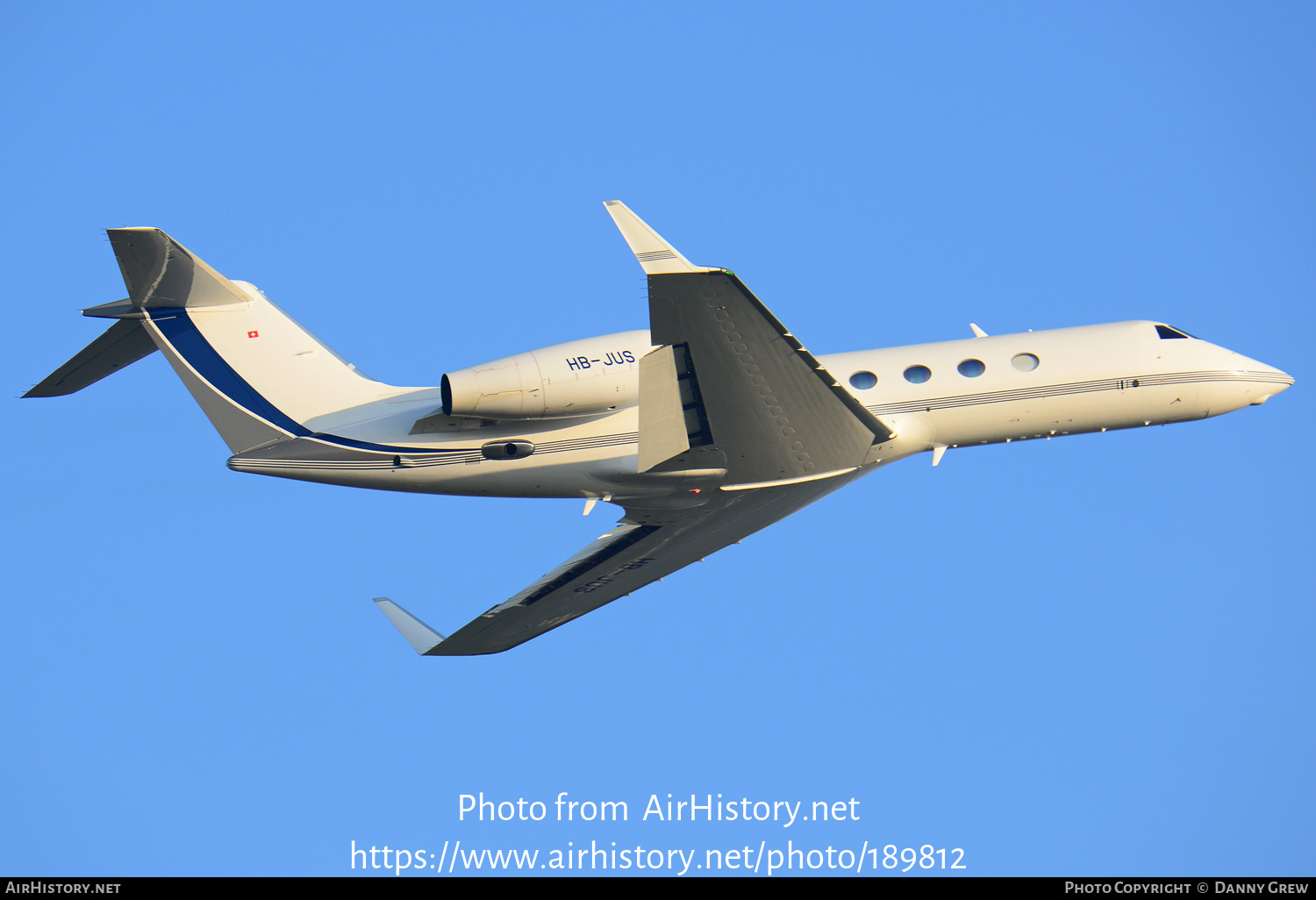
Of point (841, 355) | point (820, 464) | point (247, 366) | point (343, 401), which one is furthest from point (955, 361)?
point (247, 366)

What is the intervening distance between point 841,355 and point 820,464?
8.15ft

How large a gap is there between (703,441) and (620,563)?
16.4ft

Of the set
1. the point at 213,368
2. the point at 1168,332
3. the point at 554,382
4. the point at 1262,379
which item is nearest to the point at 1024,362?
the point at 1168,332

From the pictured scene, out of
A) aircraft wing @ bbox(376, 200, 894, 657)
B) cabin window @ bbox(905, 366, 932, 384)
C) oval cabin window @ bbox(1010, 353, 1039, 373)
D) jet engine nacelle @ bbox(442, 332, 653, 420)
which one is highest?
oval cabin window @ bbox(1010, 353, 1039, 373)

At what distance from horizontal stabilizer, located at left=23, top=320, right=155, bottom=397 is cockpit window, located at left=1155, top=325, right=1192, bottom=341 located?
17595 millimetres

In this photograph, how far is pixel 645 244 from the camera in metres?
16.8

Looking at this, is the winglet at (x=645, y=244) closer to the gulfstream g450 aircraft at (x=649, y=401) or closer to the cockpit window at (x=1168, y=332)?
the gulfstream g450 aircraft at (x=649, y=401)

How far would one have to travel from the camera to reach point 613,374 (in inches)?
793

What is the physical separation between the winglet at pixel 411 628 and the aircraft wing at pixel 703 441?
6 centimetres

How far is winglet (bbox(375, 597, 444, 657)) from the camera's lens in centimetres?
2544

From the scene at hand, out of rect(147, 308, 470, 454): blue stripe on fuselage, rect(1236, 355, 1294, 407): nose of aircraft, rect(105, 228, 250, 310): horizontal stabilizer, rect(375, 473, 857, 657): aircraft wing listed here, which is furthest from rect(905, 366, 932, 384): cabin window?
rect(105, 228, 250, 310): horizontal stabilizer

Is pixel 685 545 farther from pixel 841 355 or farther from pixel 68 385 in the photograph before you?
pixel 68 385

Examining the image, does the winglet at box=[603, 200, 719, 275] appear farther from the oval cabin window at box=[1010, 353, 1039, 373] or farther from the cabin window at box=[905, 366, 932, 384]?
the oval cabin window at box=[1010, 353, 1039, 373]

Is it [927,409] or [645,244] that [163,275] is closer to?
[645,244]
